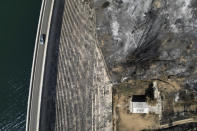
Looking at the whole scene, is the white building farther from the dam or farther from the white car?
the white car

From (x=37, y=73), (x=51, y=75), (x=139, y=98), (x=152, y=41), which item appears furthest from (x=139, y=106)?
(x=37, y=73)

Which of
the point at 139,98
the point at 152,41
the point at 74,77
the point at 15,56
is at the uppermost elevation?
the point at 152,41

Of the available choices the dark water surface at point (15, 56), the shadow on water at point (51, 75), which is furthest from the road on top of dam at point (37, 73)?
the dark water surface at point (15, 56)

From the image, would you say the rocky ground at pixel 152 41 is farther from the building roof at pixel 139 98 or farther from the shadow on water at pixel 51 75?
the shadow on water at pixel 51 75

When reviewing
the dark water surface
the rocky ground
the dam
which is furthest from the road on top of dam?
the rocky ground

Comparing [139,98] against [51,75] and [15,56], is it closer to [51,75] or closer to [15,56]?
[51,75]

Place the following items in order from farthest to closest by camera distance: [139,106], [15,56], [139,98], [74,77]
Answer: [15,56] < [74,77] < [139,98] < [139,106]
